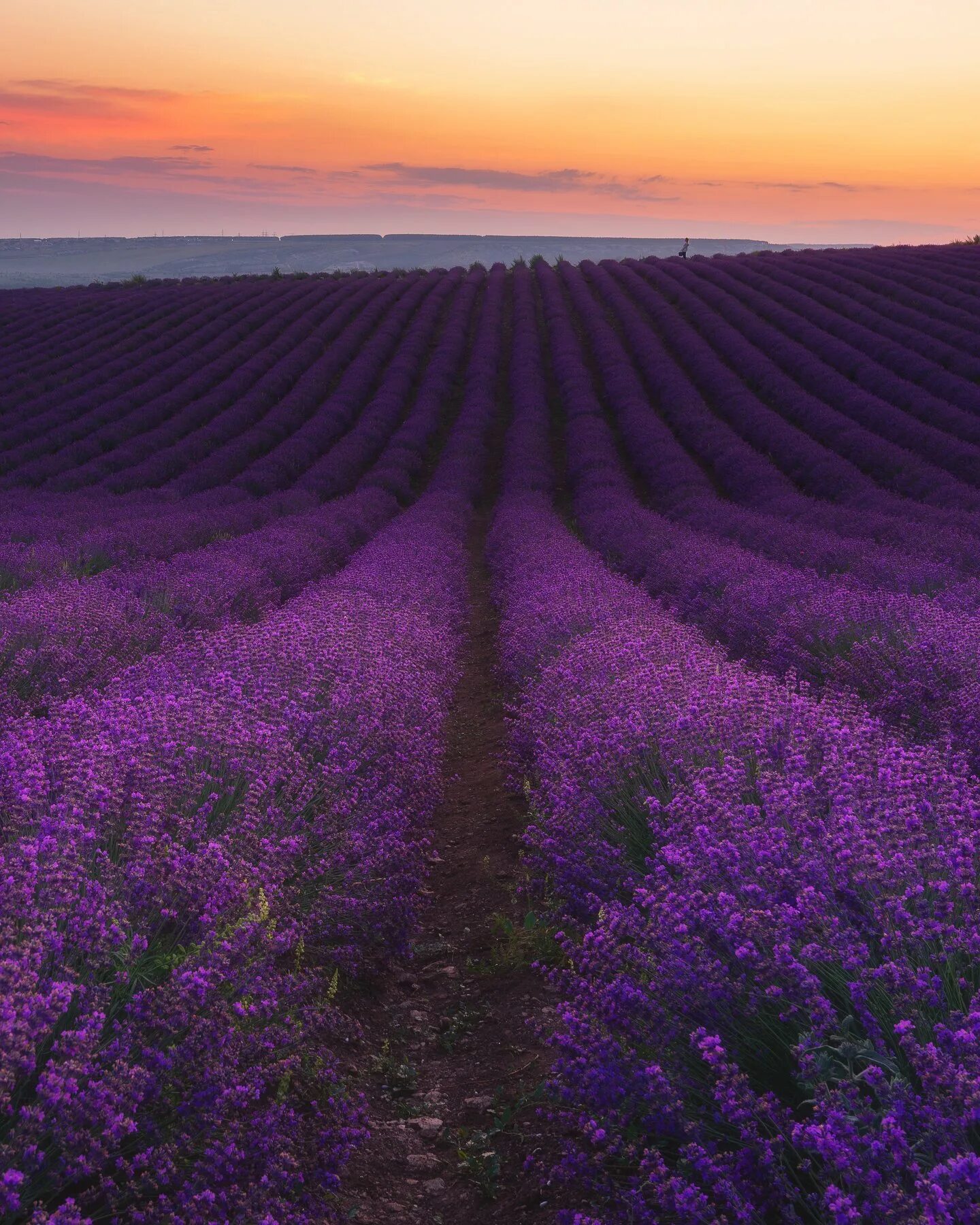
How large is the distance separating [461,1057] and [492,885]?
1.38 metres

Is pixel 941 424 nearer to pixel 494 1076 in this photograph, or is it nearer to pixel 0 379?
pixel 494 1076

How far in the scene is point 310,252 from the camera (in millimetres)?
138250

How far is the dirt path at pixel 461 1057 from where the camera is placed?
9.45 feet

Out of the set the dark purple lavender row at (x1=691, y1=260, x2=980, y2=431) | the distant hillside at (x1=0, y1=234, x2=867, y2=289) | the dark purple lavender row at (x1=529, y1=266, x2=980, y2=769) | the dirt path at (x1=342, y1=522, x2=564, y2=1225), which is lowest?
the dirt path at (x1=342, y1=522, x2=564, y2=1225)

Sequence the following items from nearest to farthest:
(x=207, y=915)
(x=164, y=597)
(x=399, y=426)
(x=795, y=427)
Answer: (x=207, y=915), (x=164, y=597), (x=795, y=427), (x=399, y=426)

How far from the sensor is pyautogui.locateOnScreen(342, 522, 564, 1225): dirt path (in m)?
2.88

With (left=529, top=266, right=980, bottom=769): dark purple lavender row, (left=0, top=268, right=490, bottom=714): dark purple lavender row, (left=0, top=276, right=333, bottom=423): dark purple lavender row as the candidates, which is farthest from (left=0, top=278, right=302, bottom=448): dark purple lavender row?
(left=529, top=266, right=980, bottom=769): dark purple lavender row

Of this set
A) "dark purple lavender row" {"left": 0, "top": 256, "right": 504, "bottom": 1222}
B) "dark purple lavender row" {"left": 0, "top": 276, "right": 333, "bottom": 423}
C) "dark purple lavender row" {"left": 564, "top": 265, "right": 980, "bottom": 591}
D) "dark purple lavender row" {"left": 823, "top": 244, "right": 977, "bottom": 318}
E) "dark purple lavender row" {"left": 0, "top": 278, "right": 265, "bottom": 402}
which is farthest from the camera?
"dark purple lavender row" {"left": 0, "top": 278, "right": 265, "bottom": 402}

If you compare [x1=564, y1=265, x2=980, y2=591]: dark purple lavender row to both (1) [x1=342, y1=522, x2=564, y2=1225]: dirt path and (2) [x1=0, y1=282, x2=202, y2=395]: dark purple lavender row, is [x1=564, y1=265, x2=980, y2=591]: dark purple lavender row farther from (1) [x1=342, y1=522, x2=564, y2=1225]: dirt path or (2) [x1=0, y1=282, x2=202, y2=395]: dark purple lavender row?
(2) [x1=0, y1=282, x2=202, y2=395]: dark purple lavender row

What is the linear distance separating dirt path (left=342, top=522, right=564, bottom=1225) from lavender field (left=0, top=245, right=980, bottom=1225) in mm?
15

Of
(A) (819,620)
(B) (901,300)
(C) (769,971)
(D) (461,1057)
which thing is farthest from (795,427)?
(C) (769,971)

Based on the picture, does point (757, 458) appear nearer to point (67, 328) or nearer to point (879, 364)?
point (879, 364)

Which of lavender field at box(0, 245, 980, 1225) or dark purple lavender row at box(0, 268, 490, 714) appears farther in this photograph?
dark purple lavender row at box(0, 268, 490, 714)

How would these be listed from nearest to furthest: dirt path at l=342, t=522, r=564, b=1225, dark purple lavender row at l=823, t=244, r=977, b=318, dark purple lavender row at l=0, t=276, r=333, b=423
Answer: dirt path at l=342, t=522, r=564, b=1225, dark purple lavender row at l=823, t=244, r=977, b=318, dark purple lavender row at l=0, t=276, r=333, b=423
